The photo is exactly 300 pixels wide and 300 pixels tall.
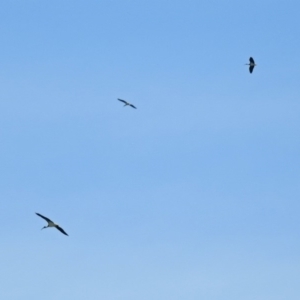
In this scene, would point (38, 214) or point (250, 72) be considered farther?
point (250, 72)

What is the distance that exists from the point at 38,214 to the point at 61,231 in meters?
6.40

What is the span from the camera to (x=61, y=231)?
15100 centimetres

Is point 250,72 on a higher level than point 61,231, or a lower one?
higher

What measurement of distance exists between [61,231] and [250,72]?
216 feet

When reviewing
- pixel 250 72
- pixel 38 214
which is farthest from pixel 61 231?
pixel 250 72

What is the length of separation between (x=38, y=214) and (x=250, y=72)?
228 ft

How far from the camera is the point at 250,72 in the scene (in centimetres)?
19762

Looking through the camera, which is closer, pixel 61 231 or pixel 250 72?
pixel 61 231

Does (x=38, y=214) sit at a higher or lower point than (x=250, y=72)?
lower

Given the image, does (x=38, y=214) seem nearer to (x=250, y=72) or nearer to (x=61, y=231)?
(x=61, y=231)

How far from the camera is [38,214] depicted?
480 feet
